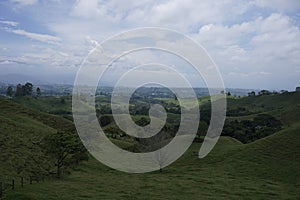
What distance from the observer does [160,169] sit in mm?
50000

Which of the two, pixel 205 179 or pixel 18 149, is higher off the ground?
pixel 18 149

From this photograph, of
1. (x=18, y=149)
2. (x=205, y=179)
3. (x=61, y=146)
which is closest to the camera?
(x=61, y=146)

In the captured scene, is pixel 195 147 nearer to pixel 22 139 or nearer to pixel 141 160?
pixel 141 160

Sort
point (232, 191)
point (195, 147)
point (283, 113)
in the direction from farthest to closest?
point (283, 113) → point (195, 147) → point (232, 191)

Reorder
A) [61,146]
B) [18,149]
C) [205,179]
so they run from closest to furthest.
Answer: [61,146] < [205,179] < [18,149]

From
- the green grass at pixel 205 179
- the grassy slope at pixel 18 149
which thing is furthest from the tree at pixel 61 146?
the grassy slope at pixel 18 149

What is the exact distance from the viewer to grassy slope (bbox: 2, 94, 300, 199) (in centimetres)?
3014

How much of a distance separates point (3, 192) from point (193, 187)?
21.6 meters

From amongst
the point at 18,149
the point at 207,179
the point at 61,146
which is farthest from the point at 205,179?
the point at 18,149

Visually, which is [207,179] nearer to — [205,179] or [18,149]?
[205,179]

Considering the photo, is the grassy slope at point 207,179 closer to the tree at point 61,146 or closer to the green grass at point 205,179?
the green grass at point 205,179

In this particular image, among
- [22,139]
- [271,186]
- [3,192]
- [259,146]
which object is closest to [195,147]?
[259,146]

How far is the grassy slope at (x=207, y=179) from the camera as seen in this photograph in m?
30.1

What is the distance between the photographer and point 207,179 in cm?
4125
